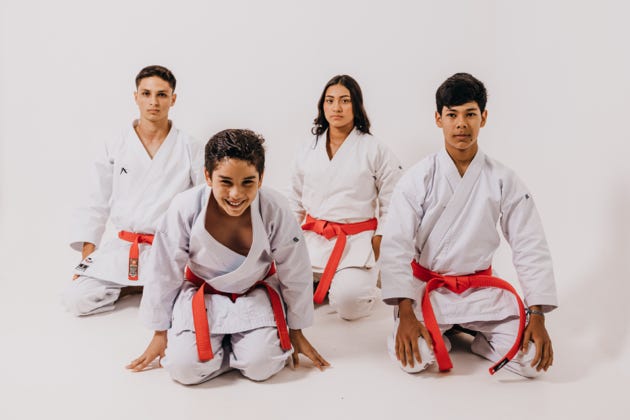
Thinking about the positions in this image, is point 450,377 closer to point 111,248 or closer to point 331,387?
point 331,387

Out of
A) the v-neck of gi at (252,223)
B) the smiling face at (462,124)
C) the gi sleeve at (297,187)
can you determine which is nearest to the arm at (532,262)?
the smiling face at (462,124)

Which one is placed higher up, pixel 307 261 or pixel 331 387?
pixel 307 261

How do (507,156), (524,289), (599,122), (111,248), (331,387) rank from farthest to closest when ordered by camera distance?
(507,156), (111,248), (599,122), (524,289), (331,387)

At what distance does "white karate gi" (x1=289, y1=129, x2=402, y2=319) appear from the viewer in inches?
145

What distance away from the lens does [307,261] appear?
296 centimetres

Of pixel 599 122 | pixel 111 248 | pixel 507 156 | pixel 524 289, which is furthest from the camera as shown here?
pixel 507 156

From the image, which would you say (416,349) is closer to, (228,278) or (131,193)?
(228,278)

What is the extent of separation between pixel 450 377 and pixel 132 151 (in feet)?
6.57

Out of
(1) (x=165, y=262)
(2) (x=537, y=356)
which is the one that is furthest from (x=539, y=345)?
(1) (x=165, y=262)

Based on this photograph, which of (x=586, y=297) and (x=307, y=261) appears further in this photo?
(x=586, y=297)

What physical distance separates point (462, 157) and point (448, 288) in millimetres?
562

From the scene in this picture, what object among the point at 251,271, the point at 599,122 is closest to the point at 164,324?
the point at 251,271

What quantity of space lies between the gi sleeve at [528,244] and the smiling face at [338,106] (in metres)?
1.08

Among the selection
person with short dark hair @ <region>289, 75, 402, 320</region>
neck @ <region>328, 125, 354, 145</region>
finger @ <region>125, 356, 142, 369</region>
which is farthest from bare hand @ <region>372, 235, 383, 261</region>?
finger @ <region>125, 356, 142, 369</region>
